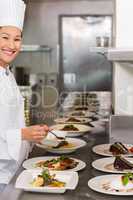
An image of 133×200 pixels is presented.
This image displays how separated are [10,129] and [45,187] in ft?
1.49

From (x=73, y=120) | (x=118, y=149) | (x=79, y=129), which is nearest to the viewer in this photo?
(x=118, y=149)

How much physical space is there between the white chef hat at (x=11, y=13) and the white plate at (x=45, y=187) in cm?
70

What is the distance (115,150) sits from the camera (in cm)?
175

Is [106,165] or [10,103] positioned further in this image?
[10,103]

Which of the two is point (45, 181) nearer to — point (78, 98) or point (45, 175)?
point (45, 175)

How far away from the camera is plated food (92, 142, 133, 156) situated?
1724mm

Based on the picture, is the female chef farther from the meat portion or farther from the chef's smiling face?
the meat portion

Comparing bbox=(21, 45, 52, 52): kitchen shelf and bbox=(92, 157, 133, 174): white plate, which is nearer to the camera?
bbox=(92, 157, 133, 174): white plate

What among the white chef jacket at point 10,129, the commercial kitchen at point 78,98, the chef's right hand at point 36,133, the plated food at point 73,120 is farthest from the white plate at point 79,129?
the chef's right hand at point 36,133

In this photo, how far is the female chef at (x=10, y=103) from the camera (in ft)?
5.31

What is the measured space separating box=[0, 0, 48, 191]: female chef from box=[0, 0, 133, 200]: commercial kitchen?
9 cm

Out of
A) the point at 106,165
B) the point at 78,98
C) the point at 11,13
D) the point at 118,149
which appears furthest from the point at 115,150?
the point at 78,98

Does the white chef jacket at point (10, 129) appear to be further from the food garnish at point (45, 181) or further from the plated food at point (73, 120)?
the plated food at point (73, 120)

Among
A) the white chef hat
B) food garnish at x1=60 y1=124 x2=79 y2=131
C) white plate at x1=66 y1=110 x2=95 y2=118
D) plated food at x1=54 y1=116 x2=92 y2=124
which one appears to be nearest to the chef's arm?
the white chef hat
